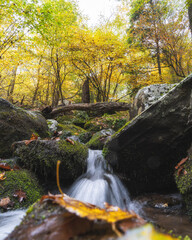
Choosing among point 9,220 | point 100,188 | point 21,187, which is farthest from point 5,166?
point 100,188

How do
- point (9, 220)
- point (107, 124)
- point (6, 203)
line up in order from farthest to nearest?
point (107, 124), point (6, 203), point (9, 220)

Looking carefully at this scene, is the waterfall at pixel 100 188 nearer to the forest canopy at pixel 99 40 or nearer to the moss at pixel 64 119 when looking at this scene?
the moss at pixel 64 119

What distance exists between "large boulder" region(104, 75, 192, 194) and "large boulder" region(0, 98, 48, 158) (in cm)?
272

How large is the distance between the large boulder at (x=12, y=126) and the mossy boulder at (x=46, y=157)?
67 cm

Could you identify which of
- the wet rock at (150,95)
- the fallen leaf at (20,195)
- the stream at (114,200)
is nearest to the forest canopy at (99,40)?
the wet rock at (150,95)

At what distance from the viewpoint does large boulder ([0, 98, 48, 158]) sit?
155 inches

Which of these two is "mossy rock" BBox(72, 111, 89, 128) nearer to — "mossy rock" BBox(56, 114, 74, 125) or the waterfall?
"mossy rock" BBox(56, 114, 74, 125)

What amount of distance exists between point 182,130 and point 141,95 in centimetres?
255

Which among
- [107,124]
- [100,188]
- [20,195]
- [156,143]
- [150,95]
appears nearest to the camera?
[20,195]

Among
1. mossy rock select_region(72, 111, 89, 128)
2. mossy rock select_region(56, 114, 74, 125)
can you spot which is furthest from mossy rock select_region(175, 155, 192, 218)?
mossy rock select_region(56, 114, 74, 125)

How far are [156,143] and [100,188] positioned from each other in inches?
68.5

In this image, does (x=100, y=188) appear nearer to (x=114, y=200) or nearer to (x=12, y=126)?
(x=114, y=200)

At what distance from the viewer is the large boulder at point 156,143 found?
279cm

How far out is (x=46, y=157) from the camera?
3.24 meters
